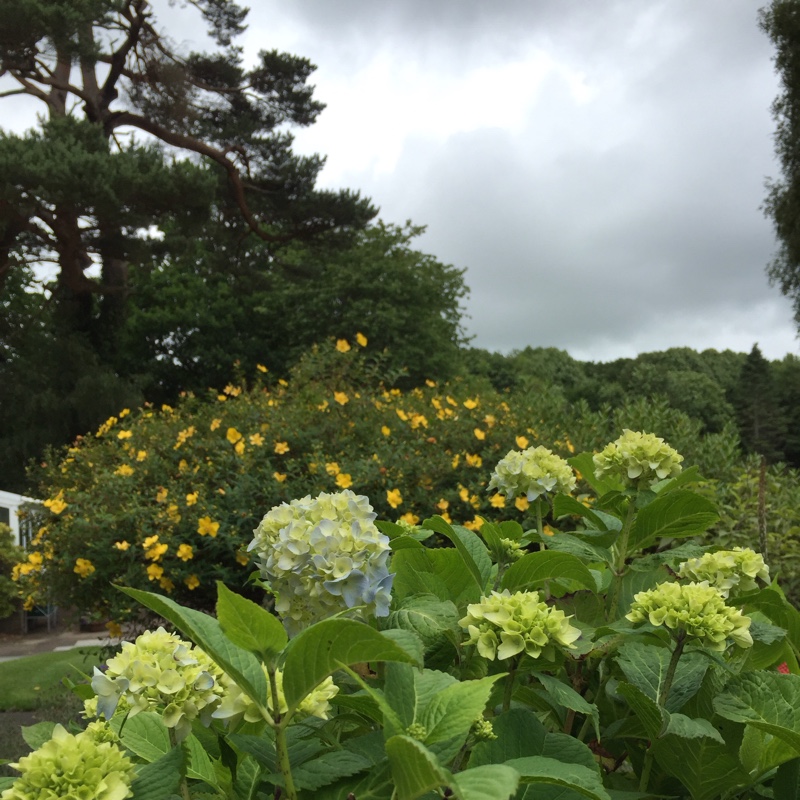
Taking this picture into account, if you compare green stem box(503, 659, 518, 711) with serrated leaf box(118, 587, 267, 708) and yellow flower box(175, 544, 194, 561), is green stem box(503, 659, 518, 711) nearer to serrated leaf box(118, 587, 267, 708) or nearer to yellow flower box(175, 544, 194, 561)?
serrated leaf box(118, 587, 267, 708)

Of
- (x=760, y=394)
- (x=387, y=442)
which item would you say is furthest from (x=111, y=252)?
(x=760, y=394)

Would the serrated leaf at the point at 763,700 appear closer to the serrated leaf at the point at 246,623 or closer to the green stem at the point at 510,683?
the green stem at the point at 510,683

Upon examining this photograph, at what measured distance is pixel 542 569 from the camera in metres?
0.89

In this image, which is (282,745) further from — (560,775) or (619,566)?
(619,566)

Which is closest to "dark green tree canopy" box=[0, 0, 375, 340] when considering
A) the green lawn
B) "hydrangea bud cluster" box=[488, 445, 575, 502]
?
the green lawn

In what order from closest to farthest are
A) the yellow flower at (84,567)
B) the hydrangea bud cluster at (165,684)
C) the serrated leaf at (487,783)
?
the serrated leaf at (487,783) < the hydrangea bud cluster at (165,684) < the yellow flower at (84,567)

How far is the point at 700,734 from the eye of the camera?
2.23 feet

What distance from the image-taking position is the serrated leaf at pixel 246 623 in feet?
1.87

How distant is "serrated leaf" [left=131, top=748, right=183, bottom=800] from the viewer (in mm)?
581

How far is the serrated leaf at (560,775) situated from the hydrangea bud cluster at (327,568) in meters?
0.23

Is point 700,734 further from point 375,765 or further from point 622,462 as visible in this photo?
point 622,462

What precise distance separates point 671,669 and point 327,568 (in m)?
0.36

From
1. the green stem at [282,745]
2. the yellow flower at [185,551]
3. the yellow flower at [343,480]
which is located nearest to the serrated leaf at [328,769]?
the green stem at [282,745]

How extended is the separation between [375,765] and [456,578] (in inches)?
14.3
